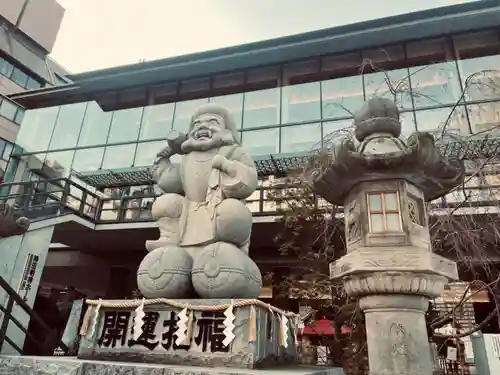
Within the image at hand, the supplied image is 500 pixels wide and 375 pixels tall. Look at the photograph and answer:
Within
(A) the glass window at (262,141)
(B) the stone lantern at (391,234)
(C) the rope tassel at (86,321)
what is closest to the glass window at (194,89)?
(A) the glass window at (262,141)

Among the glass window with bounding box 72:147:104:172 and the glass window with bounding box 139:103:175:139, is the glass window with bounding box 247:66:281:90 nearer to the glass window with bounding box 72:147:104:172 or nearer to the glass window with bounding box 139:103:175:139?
the glass window with bounding box 139:103:175:139

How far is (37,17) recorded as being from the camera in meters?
17.9

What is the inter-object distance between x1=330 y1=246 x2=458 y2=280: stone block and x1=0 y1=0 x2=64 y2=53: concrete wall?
19.1m

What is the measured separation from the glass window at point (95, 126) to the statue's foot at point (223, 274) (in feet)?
40.7

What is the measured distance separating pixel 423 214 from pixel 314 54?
9688 millimetres

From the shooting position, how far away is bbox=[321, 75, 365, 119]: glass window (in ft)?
39.3

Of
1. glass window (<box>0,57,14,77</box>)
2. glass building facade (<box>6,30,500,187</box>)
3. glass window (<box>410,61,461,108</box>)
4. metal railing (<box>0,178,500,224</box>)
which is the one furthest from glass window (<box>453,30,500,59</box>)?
glass window (<box>0,57,14,77</box>)

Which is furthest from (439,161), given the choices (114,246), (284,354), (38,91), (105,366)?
(38,91)

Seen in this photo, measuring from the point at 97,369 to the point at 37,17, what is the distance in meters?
20.2

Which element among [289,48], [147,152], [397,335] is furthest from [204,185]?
[147,152]

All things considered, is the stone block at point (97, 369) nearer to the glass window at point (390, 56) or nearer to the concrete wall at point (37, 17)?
the glass window at point (390, 56)

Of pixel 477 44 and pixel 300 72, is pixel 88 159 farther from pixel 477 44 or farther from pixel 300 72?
pixel 477 44

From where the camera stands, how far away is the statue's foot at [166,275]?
10.3ft

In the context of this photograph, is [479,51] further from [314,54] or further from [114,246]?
[114,246]
